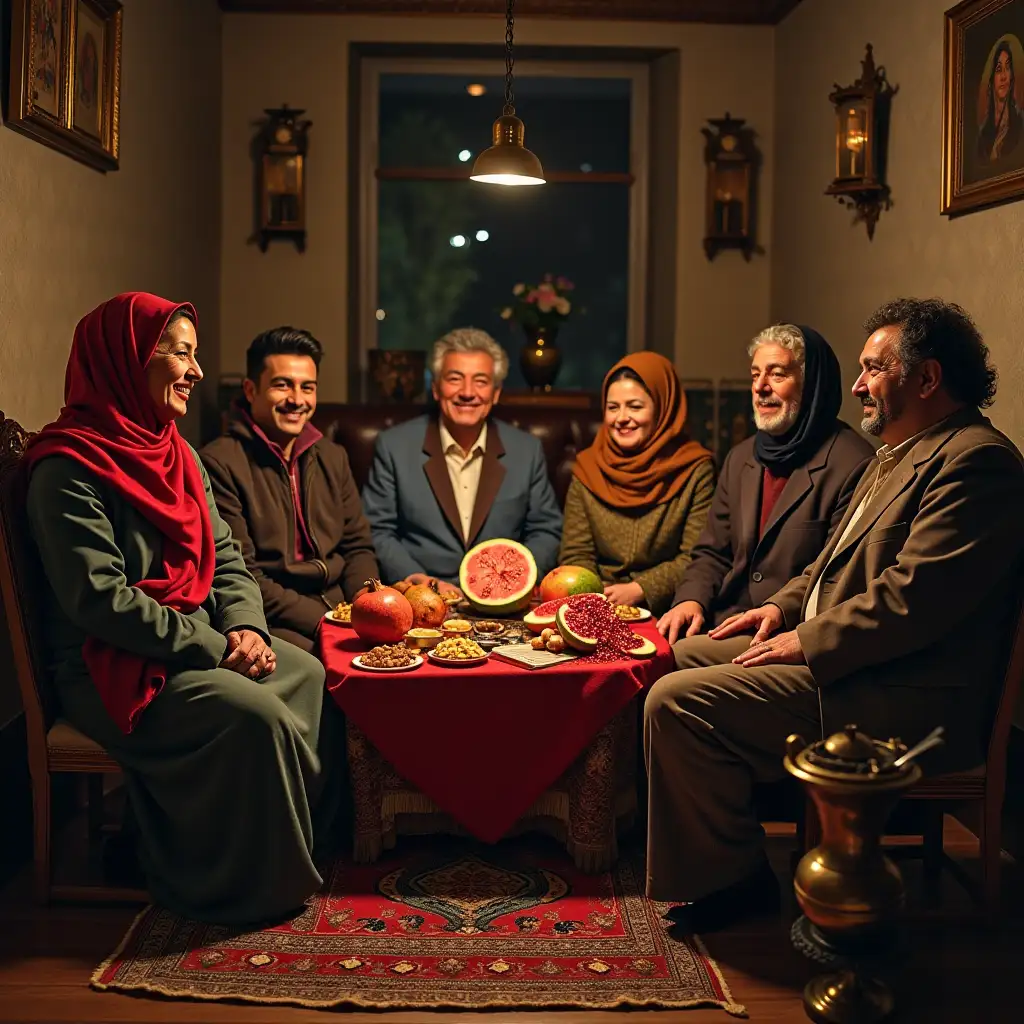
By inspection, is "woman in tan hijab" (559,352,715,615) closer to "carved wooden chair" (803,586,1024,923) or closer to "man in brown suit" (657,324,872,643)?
"man in brown suit" (657,324,872,643)

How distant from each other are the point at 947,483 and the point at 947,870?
52.9 inches

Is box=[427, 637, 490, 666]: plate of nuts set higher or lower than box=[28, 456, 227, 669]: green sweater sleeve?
lower

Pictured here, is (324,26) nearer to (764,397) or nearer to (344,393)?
(344,393)

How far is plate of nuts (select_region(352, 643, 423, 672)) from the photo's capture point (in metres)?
3.53

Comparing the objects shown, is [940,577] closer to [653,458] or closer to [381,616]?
[381,616]

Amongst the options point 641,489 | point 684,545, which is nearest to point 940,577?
point 684,545

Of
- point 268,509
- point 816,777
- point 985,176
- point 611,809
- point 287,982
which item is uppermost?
point 985,176

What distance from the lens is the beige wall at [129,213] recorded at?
3918 mm

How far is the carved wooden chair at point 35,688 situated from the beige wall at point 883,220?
10.1 feet

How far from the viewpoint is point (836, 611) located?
132 inches

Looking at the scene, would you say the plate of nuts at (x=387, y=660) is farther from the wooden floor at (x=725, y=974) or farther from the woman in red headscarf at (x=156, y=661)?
the wooden floor at (x=725, y=974)

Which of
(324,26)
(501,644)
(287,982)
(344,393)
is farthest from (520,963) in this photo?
(324,26)

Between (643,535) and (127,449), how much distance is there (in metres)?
2.08

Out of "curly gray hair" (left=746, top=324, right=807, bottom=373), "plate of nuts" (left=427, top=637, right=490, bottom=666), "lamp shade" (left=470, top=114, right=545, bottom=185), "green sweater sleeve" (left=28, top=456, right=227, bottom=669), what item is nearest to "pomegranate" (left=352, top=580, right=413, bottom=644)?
"plate of nuts" (left=427, top=637, right=490, bottom=666)
